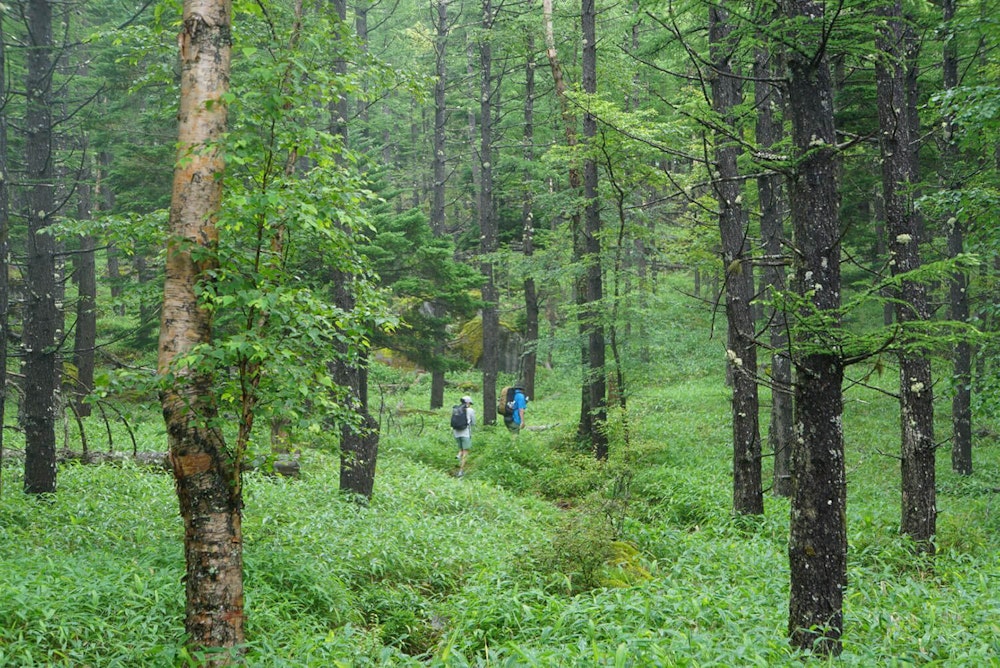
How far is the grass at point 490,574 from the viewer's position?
5.18 metres

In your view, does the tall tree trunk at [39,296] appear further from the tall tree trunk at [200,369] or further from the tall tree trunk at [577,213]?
the tall tree trunk at [577,213]

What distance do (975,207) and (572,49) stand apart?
1501cm

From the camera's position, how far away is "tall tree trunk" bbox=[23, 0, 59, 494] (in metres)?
9.50

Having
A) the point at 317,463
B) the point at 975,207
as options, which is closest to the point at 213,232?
the point at 975,207

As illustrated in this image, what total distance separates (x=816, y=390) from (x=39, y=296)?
10390 mm

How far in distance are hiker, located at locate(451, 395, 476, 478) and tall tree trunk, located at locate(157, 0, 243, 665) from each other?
10.6 m

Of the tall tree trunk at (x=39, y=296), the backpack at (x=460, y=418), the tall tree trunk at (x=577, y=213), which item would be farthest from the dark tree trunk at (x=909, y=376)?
the tall tree trunk at (x=39, y=296)

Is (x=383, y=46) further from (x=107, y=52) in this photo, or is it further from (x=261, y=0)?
(x=261, y=0)

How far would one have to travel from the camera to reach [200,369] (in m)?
4.58

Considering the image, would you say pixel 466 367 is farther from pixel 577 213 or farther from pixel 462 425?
pixel 577 213

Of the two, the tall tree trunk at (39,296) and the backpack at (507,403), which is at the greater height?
the tall tree trunk at (39,296)

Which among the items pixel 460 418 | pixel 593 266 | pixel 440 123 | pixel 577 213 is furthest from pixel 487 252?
pixel 460 418

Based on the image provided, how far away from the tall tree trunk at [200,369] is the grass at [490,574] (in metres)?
0.43

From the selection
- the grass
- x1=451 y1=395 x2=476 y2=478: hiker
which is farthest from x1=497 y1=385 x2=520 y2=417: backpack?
the grass
